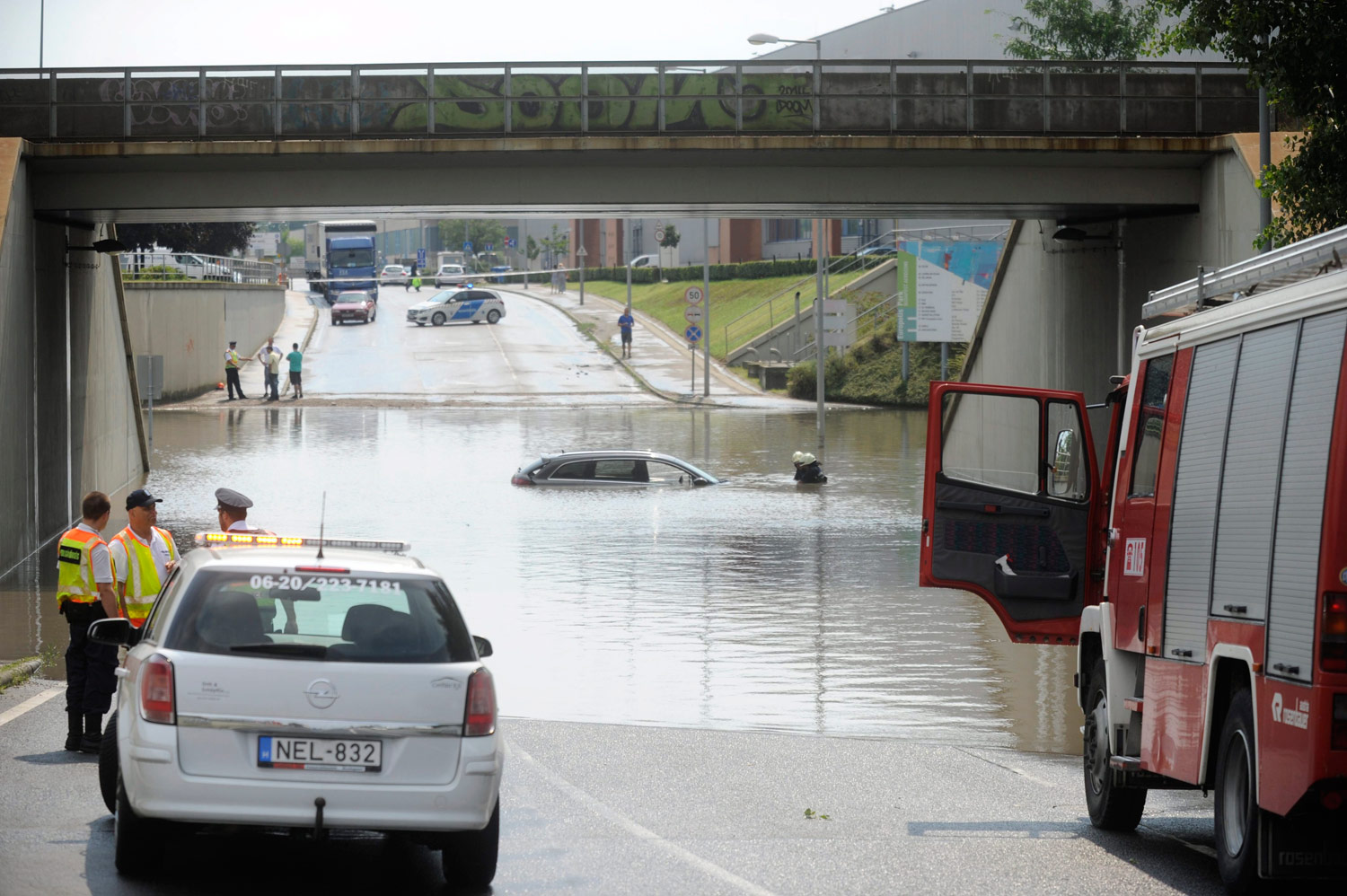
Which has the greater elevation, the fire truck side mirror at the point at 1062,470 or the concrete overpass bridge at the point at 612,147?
the concrete overpass bridge at the point at 612,147

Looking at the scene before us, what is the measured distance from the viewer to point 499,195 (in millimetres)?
25828

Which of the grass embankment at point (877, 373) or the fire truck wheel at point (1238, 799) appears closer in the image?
the fire truck wheel at point (1238, 799)

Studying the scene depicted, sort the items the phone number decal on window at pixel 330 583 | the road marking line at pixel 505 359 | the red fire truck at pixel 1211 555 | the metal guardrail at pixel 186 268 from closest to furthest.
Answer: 1. the red fire truck at pixel 1211 555
2. the phone number decal on window at pixel 330 583
3. the metal guardrail at pixel 186 268
4. the road marking line at pixel 505 359

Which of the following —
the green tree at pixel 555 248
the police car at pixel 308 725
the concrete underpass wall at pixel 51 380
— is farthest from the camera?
the green tree at pixel 555 248

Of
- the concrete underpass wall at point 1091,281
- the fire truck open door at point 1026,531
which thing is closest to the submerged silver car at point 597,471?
the concrete underpass wall at point 1091,281

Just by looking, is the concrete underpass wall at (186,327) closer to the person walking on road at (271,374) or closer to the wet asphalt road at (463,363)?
the person walking on road at (271,374)

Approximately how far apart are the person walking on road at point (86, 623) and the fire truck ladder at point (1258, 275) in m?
6.42

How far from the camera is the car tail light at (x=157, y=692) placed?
257 inches

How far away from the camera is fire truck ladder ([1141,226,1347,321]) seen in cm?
669

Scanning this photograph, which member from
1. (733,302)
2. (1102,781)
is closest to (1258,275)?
(1102,781)

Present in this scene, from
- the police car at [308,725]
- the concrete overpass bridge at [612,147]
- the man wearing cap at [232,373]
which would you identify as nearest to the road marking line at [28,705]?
the police car at [308,725]

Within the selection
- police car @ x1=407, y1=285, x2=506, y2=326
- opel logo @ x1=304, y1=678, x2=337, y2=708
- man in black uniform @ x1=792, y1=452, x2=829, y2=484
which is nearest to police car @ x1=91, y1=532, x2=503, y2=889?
opel logo @ x1=304, y1=678, x2=337, y2=708

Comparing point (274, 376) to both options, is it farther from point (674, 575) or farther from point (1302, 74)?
point (1302, 74)

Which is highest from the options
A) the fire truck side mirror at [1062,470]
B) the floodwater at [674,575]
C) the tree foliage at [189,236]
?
the tree foliage at [189,236]
